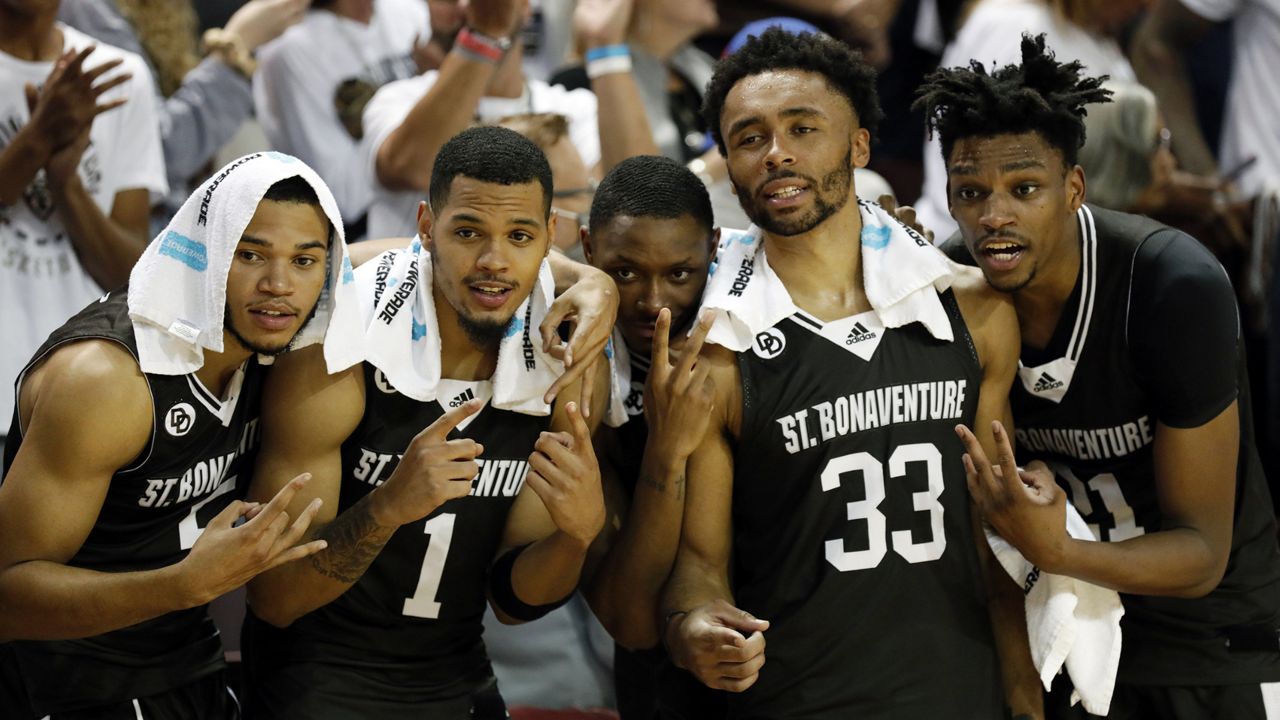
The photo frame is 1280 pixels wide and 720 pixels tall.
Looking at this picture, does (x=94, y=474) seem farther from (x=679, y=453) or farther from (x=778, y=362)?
(x=778, y=362)

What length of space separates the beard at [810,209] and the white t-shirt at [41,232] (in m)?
2.33

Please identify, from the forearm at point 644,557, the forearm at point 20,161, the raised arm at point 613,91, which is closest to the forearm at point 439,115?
the raised arm at point 613,91

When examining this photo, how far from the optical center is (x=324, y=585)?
334 cm

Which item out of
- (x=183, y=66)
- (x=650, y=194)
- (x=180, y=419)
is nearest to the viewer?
(x=180, y=419)

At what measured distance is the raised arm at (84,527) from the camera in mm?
3020

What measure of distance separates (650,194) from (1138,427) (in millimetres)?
1444

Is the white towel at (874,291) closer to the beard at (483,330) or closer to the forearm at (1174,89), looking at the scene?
the beard at (483,330)

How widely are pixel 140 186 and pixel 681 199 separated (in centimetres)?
206

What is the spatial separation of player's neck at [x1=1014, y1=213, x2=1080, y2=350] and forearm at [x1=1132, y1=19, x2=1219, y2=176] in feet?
10.4

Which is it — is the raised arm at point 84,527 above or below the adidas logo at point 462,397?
below

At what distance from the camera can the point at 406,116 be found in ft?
16.2

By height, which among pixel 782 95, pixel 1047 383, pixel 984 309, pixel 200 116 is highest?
pixel 782 95

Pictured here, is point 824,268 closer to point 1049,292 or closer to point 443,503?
point 1049,292

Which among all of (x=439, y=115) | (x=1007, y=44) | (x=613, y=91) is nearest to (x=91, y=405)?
(x=439, y=115)
